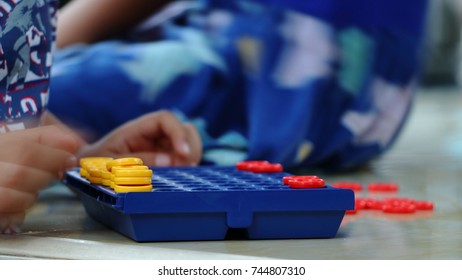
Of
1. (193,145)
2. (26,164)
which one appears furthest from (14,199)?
(193,145)

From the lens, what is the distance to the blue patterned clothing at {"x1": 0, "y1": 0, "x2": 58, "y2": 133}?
2.01ft

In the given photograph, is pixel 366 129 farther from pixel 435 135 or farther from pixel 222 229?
pixel 435 135

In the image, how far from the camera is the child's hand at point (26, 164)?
1.75 ft

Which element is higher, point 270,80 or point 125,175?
point 270,80

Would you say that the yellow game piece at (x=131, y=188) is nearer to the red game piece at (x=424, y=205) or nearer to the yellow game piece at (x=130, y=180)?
the yellow game piece at (x=130, y=180)

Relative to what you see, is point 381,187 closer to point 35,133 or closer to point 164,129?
point 164,129

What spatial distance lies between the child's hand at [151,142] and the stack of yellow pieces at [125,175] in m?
0.14

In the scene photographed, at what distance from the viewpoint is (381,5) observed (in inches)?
36.9

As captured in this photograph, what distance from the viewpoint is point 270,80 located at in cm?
90

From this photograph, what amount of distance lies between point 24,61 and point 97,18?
0.44 m

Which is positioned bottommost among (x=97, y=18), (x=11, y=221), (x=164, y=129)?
(x=11, y=221)

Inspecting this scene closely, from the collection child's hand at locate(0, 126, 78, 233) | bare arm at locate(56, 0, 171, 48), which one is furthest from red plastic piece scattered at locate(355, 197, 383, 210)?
bare arm at locate(56, 0, 171, 48)

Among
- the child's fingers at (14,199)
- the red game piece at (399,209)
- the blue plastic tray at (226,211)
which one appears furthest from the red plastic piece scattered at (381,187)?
the child's fingers at (14,199)

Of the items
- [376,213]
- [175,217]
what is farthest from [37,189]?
[376,213]
